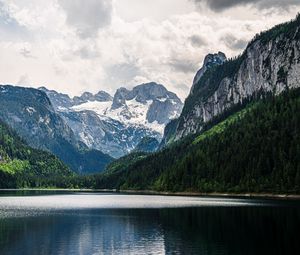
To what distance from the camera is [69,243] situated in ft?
274

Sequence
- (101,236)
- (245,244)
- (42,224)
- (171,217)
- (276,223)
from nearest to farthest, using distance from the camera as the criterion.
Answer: (245,244) < (101,236) < (276,223) < (42,224) < (171,217)

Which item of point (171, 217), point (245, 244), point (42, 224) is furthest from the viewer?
point (171, 217)

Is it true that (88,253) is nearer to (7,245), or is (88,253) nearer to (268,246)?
(7,245)

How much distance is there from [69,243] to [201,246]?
881 inches

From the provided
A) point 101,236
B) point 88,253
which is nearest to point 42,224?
point 101,236

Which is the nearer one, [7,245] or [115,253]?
[115,253]

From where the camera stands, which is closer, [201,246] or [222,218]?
[201,246]

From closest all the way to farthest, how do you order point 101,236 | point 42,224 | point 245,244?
point 245,244
point 101,236
point 42,224

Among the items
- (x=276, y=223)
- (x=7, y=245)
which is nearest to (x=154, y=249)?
(x=7, y=245)

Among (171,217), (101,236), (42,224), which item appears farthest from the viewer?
(171,217)

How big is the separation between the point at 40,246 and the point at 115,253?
1359 centimetres

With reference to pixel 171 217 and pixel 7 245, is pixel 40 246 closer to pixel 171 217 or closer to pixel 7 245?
pixel 7 245

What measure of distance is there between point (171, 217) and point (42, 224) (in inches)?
1304

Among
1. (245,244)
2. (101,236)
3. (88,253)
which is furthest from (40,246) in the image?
(245,244)
